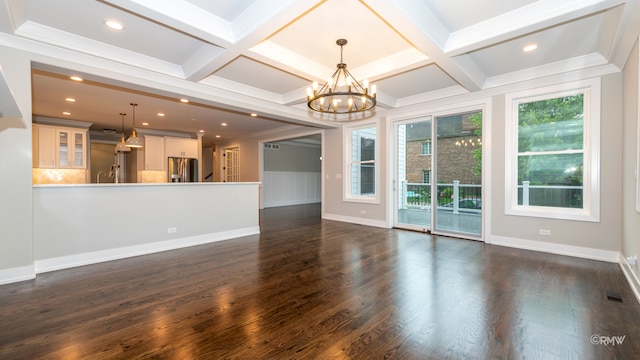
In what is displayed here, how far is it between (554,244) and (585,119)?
1.85 m

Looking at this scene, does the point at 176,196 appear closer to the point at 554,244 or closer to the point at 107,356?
the point at 107,356

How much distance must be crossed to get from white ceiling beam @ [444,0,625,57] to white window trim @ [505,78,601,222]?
1869mm

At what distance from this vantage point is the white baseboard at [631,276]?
2657 millimetres

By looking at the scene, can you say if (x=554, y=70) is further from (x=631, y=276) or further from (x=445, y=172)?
(x=631, y=276)

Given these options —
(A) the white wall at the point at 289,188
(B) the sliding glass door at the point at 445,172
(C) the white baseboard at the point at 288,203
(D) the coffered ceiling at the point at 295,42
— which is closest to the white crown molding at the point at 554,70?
(D) the coffered ceiling at the point at 295,42

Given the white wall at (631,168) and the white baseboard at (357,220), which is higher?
the white wall at (631,168)

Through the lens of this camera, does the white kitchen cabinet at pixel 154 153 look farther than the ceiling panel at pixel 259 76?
Yes

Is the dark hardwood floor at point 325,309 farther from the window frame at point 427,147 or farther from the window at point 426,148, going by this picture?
the window at point 426,148

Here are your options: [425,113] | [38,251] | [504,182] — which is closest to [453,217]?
[504,182]

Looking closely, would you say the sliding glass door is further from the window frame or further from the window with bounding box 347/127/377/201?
the window with bounding box 347/127/377/201

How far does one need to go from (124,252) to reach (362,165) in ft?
16.5

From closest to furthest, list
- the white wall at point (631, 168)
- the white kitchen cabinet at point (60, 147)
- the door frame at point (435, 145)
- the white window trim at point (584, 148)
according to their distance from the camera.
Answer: the white wall at point (631, 168) → the white window trim at point (584, 148) → the door frame at point (435, 145) → the white kitchen cabinet at point (60, 147)

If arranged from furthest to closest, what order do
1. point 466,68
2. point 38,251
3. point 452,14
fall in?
point 466,68, point 38,251, point 452,14

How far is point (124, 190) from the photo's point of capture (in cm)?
406
